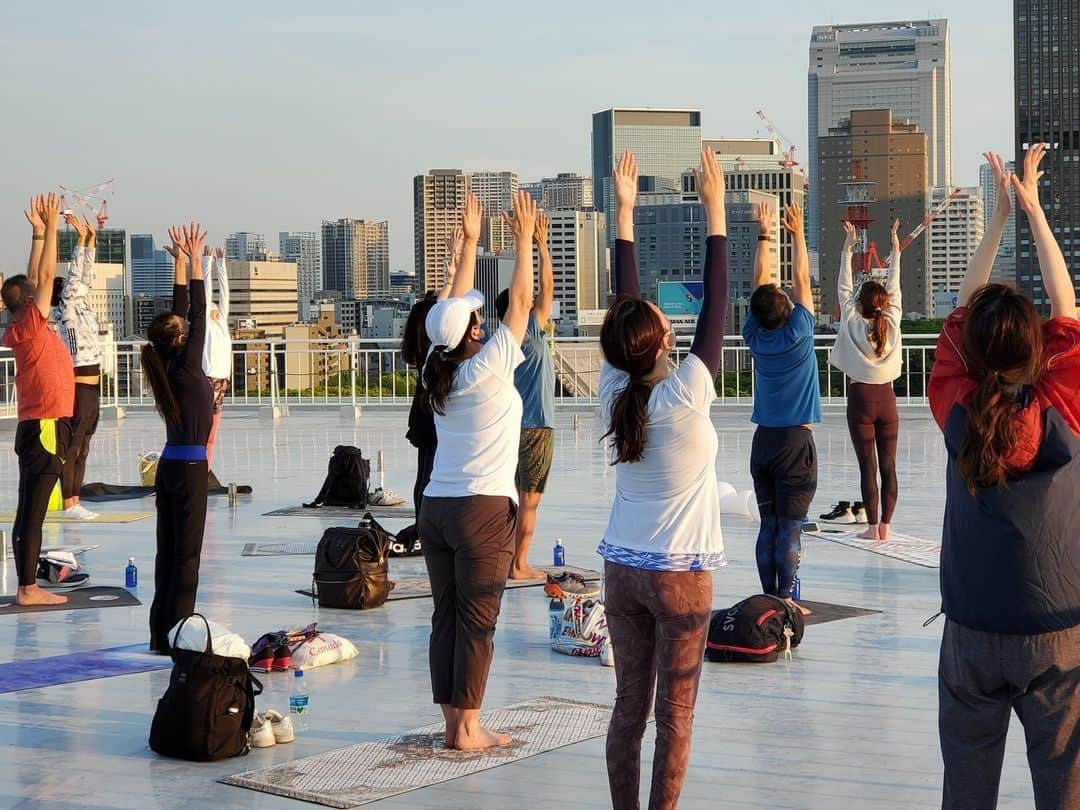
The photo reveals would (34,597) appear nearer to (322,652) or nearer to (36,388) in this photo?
(36,388)

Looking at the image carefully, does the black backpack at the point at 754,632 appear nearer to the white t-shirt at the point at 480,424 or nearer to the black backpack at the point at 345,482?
the white t-shirt at the point at 480,424

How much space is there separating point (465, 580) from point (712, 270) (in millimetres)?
1458

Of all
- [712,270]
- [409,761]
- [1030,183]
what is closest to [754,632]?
[409,761]

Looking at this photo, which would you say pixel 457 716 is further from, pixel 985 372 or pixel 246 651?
pixel 985 372

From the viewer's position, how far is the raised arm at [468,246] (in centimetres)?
573

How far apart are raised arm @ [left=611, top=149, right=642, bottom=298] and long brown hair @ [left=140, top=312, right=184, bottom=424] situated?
8.14 feet

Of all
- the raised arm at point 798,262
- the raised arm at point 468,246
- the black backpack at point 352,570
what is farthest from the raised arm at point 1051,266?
the black backpack at point 352,570

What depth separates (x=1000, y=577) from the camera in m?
3.26

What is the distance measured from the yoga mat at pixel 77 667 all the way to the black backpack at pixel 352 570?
3.85 ft

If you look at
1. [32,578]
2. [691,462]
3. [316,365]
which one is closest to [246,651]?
[691,462]

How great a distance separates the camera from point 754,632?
648cm

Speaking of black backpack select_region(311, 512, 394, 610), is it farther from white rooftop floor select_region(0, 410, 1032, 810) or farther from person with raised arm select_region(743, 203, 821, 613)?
person with raised arm select_region(743, 203, 821, 613)

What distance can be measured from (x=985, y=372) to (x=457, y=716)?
99.4 inches


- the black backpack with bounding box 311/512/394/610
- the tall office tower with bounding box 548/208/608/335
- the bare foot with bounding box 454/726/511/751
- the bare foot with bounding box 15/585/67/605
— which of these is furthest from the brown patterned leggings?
the tall office tower with bounding box 548/208/608/335
